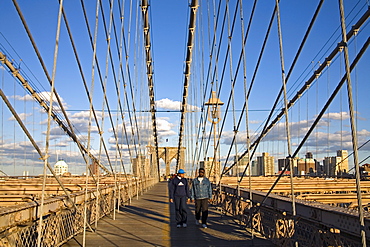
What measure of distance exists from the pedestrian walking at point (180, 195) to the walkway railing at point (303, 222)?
1183mm

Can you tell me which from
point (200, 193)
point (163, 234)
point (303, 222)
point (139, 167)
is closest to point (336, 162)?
point (200, 193)

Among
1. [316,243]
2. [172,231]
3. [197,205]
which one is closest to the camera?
[316,243]

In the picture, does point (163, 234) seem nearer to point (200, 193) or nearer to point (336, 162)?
point (200, 193)

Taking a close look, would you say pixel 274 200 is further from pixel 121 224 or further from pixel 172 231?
pixel 121 224

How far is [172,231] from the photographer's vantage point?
7707 mm

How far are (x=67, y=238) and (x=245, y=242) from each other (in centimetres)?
271

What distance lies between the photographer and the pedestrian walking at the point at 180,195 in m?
8.18

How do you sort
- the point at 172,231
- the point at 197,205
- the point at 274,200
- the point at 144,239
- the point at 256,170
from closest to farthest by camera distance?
the point at 274,200 < the point at 144,239 < the point at 172,231 < the point at 197,205 < the point at 256,170

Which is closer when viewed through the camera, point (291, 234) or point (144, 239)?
point (291, 234)

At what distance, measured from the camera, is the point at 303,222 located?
15.7 feet

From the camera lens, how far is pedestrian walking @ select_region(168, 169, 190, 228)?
322 inches

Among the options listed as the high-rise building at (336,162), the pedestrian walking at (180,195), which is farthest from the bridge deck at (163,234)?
the high-rise building at (336,162)

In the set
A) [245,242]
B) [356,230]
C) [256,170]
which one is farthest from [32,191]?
[256,170]

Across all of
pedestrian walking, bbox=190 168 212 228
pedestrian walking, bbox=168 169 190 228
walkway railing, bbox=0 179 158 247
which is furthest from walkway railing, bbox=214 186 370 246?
walkway railing, bbox=0 179 158 247
